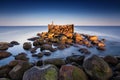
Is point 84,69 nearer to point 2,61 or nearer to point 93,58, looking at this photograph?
point 93,58

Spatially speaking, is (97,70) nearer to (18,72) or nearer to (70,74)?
(70,74)

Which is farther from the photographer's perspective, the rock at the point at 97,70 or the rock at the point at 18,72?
the rock at the point at 18,72

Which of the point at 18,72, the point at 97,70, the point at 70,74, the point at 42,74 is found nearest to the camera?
the point at 42,74

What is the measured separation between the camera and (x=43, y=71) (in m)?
5.39

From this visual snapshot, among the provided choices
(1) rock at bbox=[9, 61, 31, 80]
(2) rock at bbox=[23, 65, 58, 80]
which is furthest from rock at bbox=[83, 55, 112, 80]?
(1) rock at bbox=[9, 61, 31, 80]

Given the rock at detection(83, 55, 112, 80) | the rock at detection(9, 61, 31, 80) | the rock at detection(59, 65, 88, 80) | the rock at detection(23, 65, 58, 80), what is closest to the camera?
the rock at detection(23, 65, 58, 80)

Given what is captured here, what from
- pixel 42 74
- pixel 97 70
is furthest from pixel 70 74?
pixel 97 70

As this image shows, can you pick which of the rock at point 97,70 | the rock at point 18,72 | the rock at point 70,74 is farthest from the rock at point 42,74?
the rock at point 97,70

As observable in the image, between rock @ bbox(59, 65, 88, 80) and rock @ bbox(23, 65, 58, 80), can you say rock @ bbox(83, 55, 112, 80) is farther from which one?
rock @ bbox(23, 65, 58, 80)

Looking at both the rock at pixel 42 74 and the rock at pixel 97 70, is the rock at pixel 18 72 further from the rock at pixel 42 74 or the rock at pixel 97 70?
the rock at pixel 97 70

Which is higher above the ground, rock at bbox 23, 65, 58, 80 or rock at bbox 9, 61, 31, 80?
rock at bbox 23, 65, 58, 80

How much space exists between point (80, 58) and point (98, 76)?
3.26m

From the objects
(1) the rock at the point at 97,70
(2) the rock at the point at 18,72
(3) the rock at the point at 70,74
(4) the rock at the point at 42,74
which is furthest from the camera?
(2) the rock at the point at 18,72

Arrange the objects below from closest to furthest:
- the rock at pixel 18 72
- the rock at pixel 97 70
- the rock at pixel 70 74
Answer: the rock at pixel 70 74
the rock at pixel 97 70
the rock at pixel 18 72
